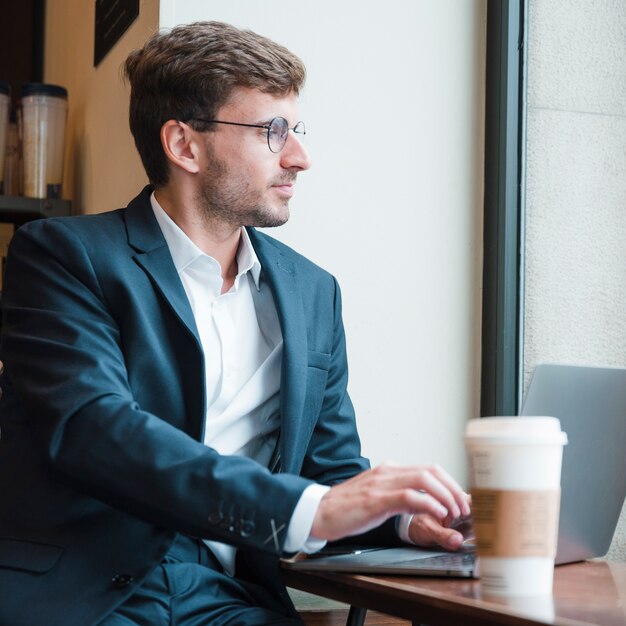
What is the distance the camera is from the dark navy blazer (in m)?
1.25

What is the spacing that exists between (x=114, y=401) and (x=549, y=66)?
55.1 inches

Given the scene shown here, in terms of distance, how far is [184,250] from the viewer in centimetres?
171

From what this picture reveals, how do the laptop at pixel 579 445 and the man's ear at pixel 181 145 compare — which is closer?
the laptop at pixel 579 445

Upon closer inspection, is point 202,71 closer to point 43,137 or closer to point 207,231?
point 207,231


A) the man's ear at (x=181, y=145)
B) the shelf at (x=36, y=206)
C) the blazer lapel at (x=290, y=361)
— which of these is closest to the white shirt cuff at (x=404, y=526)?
the blazer lapel at (x=290, y=361)

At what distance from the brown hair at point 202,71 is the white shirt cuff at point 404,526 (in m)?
0.73

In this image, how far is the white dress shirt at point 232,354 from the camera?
1670 mm

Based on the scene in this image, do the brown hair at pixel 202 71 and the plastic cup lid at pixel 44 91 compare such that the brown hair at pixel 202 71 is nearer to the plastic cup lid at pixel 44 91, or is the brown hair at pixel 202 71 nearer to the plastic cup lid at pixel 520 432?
the plastic cup lid at pixel 520 432

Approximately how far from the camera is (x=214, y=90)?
1771 mm

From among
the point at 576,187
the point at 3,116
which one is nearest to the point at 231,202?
the point at 576,187

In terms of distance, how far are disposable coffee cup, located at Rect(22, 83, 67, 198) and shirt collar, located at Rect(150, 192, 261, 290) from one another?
4.18ft

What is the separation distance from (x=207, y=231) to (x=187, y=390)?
340mm

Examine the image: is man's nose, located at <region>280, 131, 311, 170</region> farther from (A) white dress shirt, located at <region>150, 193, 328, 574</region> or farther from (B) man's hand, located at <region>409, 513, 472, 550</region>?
(B) man's hand, located at <region>409, 513, 472, 550</region>

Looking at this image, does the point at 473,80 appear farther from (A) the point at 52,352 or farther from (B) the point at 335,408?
(A) the point at 52,352
